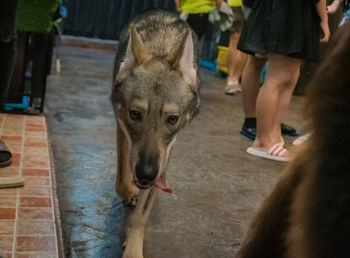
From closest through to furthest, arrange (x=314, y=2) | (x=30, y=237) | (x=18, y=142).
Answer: (x=30, y=237) < (x=18, y=142) < (x=314, y=2)

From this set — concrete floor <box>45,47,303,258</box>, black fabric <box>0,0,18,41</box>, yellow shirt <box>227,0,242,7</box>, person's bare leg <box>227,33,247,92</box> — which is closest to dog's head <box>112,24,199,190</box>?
concrete floor <box>45,47,303,258</box>

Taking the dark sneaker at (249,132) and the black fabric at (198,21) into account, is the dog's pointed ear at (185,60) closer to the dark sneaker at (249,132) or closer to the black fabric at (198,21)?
the dark sneaker at (249,132)

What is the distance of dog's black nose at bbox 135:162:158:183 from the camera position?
1.67 metres

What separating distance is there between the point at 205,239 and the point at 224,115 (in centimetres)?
296

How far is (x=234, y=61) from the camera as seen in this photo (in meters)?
6.49

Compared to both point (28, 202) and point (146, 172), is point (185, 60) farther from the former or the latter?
point (28, 202)

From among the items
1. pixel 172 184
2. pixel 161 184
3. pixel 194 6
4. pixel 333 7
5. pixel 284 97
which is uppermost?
pixel 333 7

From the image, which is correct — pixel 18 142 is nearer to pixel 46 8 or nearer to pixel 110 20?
pixel 46 8

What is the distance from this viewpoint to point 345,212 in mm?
470

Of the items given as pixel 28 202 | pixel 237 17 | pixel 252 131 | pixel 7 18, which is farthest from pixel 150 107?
pixel 237 17

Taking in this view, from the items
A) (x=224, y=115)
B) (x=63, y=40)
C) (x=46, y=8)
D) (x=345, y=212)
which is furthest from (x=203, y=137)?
(x=63, y=40)

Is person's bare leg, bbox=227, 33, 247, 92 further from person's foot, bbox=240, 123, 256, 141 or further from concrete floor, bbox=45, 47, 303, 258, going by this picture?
person's foot, bbox=240, 123, 256, 141

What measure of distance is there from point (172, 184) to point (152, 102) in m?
1.08

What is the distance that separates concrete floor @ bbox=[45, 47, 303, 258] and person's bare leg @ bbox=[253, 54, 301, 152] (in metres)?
0.29
